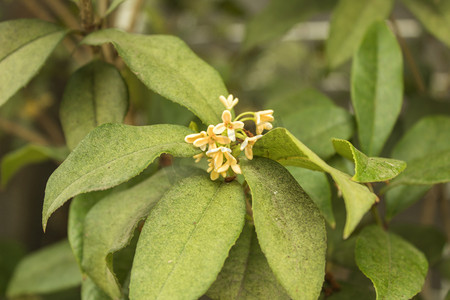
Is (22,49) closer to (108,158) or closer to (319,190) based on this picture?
(108,158)

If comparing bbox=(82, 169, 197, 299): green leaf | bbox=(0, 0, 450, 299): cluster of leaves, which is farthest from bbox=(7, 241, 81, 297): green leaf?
bbox=(82, 169, 197, 299): green leaf

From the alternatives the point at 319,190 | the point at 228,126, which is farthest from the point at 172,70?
the point at 319,190

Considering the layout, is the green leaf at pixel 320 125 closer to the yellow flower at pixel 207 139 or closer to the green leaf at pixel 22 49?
the yellow flower at pixel 207 139

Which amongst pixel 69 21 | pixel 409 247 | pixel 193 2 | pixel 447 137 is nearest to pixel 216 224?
pixel 409 247

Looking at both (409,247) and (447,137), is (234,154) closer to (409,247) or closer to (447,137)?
(409,247)

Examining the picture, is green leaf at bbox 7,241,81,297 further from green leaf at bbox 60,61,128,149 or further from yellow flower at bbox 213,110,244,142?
yellow flower at bbox 213,110,244,142
